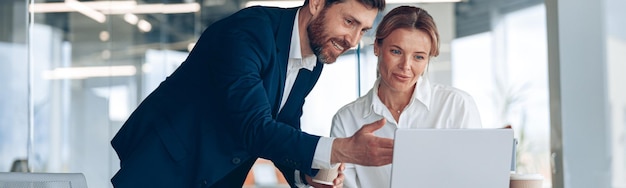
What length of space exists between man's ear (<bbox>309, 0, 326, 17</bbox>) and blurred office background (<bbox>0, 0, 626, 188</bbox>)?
1.55 meters

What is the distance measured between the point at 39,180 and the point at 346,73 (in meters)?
3.90

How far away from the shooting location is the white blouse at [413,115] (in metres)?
2.41

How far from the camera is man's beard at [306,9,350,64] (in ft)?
7.62

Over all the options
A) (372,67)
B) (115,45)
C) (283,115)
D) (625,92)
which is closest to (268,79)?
(283,115)

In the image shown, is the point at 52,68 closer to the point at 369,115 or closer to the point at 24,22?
the point at 24,22

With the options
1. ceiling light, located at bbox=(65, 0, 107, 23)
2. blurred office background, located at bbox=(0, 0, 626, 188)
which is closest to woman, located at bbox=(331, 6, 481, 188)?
blurred office background, located at bbox=(0, 0, 626, 188)

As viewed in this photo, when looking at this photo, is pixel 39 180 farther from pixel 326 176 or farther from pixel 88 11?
pixel 88 11

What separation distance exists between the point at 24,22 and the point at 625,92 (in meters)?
4.73

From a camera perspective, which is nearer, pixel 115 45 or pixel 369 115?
pixel 369 115

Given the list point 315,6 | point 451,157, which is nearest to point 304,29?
point 315,6

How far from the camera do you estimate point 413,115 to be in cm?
253

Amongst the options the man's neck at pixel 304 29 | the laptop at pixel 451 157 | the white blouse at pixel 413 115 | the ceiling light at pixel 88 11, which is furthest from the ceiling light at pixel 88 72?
the laptop at pixel 451 157

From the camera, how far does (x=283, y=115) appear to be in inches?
95.6

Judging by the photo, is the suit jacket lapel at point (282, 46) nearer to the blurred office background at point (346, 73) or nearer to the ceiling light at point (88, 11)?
the blurred office background at point (346, 73)
